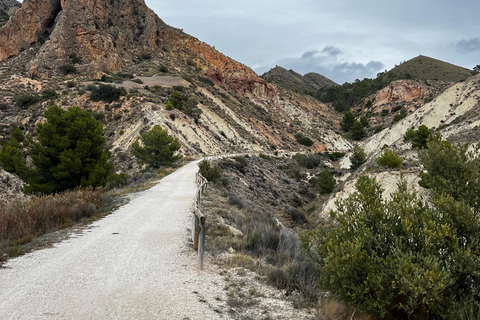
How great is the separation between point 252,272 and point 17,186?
28898mm

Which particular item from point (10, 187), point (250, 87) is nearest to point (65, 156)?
point (10, 187)

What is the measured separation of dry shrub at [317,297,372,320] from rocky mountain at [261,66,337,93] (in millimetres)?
110008

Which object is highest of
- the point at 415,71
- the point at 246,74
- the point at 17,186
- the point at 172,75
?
the point at 415,71

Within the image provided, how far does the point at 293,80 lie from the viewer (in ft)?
464

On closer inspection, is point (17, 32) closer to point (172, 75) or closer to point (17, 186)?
point (172, 75)

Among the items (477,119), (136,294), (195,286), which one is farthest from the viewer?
(477,119)

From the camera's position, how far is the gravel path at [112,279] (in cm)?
433

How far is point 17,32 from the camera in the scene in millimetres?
68500

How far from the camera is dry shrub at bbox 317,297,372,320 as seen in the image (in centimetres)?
388

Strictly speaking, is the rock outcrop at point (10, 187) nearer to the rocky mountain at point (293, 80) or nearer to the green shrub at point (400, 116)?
the green shrub at point (400, 116)

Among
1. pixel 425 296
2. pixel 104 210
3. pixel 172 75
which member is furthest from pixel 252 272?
pixel 172 75

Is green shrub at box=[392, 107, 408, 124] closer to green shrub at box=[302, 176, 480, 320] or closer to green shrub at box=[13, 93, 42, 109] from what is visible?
green shrub at box=[302, 176, 480, 320]

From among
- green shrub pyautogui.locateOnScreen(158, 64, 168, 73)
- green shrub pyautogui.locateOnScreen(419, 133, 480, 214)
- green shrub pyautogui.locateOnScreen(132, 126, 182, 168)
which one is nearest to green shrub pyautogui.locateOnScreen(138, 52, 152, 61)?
green shrub pyautogui.locateOnScreen(158, 64, 168, 73)

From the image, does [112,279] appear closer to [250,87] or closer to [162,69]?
[162,69]
